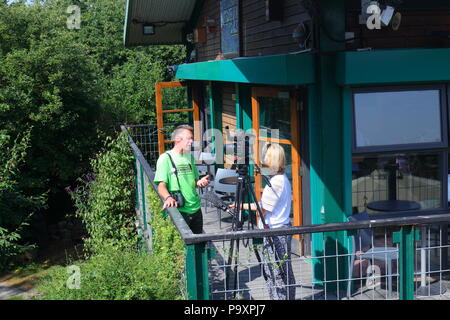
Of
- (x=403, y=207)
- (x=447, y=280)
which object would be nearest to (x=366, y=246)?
(x=403, y=207)

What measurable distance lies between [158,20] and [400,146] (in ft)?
30.3

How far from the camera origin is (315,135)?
5805mm

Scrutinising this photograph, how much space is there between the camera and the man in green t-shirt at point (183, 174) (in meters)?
4.87

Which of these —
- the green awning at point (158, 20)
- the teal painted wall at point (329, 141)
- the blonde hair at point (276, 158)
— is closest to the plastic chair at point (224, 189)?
the teal painted wall at point (329, 141)

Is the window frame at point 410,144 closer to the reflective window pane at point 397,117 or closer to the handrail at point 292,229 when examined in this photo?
the reflective window pane at point 397,117

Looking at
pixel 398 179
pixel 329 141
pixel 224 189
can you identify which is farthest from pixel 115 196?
pixel 398 179

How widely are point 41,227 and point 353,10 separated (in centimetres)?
1125

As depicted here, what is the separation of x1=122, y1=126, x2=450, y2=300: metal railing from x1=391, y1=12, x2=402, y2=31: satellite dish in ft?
6.42

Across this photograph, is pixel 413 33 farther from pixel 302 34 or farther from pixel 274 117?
pixel 274 117

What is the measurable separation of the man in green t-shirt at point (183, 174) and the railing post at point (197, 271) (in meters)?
1.45

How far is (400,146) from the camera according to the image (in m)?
5.76

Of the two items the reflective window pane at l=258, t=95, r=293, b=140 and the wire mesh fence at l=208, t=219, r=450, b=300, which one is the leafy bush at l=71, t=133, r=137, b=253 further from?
the wire mesh fence at l=208, t=219, r=450, b=300
